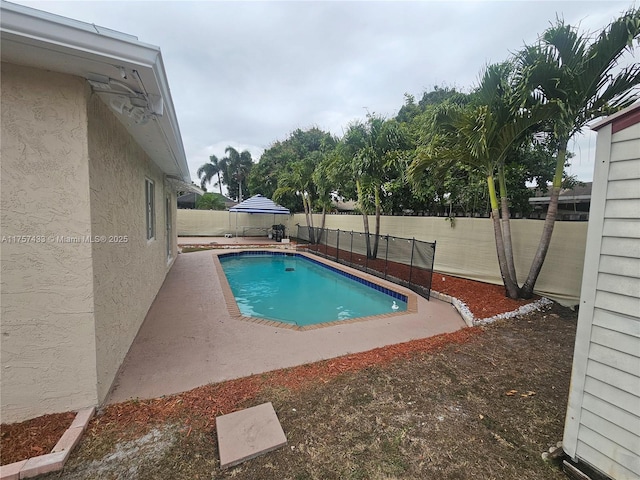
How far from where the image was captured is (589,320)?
5.95ft

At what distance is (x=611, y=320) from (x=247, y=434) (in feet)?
8.91

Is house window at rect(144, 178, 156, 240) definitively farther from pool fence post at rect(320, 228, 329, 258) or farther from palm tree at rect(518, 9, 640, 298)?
pool fence post at rect(320, 228, 329, 258)

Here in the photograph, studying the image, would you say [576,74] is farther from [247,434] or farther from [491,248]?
[247,434]

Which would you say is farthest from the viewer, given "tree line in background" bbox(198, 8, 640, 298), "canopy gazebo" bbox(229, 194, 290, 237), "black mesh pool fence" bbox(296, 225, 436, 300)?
"canopy gazebo" bbox(229, 194, 290, 237)

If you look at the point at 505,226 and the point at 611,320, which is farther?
the point at 505,226

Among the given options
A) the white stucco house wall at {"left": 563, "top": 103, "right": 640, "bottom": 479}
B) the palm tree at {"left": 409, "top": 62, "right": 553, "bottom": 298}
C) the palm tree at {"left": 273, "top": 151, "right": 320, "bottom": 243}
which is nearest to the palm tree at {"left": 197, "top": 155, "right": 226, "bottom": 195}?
the palm tree at {"left": 273, "top": 151, "right": 320, "bottom": 243}

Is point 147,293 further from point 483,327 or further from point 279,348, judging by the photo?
point 483,327

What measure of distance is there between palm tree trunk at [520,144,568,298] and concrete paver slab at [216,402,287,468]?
599cm

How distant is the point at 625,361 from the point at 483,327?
3318mm

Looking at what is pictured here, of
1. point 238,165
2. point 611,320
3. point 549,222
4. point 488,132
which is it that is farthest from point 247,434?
point 238,165

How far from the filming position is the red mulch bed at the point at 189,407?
6.63 feet

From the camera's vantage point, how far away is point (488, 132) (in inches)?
201

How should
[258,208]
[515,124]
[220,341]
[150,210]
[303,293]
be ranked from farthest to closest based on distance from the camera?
[258,208]
[303,293]
[150,210]
[515,124]
[220,341]

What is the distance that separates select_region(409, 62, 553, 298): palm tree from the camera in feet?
16.3
